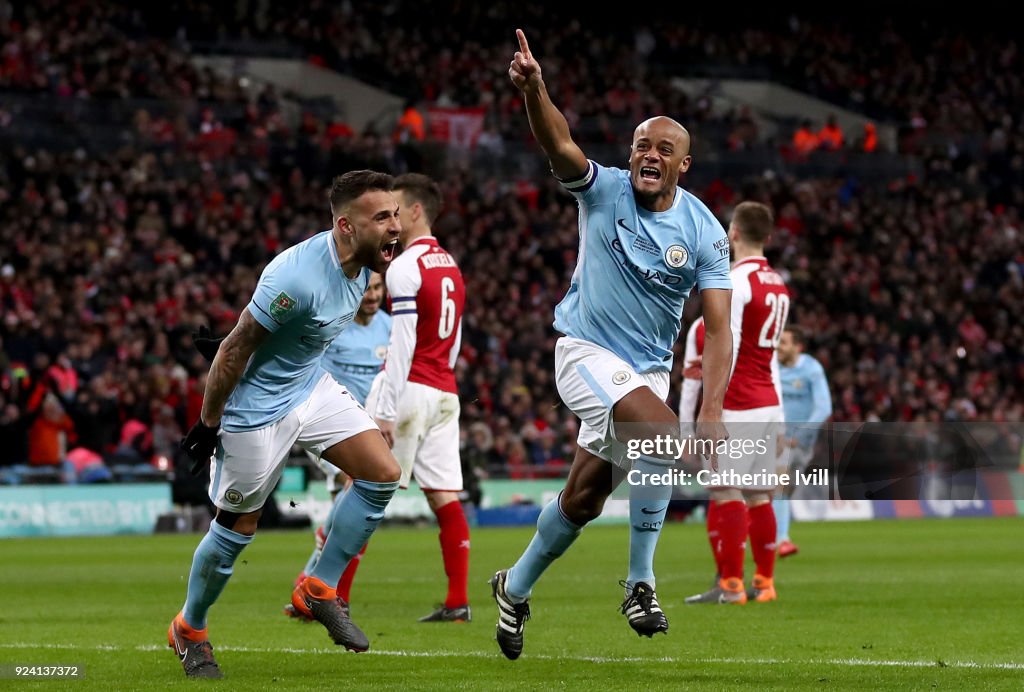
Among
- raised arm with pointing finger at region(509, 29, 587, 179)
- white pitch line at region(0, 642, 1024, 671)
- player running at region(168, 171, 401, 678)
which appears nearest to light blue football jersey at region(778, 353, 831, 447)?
white pitch line at region(0, 642, 1024, 671)

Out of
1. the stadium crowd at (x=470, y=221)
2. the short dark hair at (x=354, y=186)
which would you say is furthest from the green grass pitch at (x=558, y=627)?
the stadium crowd at (x=470, y=221)

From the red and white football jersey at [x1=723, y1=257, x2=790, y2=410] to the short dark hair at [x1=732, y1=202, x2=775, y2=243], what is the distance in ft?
0.55

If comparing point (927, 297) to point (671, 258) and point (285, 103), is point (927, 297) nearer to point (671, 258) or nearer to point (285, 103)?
point (285, 103)

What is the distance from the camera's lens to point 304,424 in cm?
771

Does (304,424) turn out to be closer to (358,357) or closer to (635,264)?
(635,264)

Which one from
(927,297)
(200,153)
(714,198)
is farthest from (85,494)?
(927,297)

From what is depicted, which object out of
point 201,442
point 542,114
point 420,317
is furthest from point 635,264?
point 420,317

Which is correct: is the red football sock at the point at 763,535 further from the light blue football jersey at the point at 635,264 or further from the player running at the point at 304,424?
the player running at the point at 304,424

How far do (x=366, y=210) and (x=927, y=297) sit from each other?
29214mm

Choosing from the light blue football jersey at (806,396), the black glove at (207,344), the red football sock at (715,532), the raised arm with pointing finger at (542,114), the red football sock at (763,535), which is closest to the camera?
the raised arm with pointing finger at (542,114)

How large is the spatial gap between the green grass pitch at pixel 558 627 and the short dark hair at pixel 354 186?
86.5 inches

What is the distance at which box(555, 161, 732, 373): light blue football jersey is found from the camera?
25.2 feet

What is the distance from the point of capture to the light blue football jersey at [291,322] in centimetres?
719

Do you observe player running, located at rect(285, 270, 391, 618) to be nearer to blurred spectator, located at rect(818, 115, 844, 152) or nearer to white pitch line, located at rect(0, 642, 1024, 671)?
white pitch line, located at rect(0, 642, 1024, 671)
